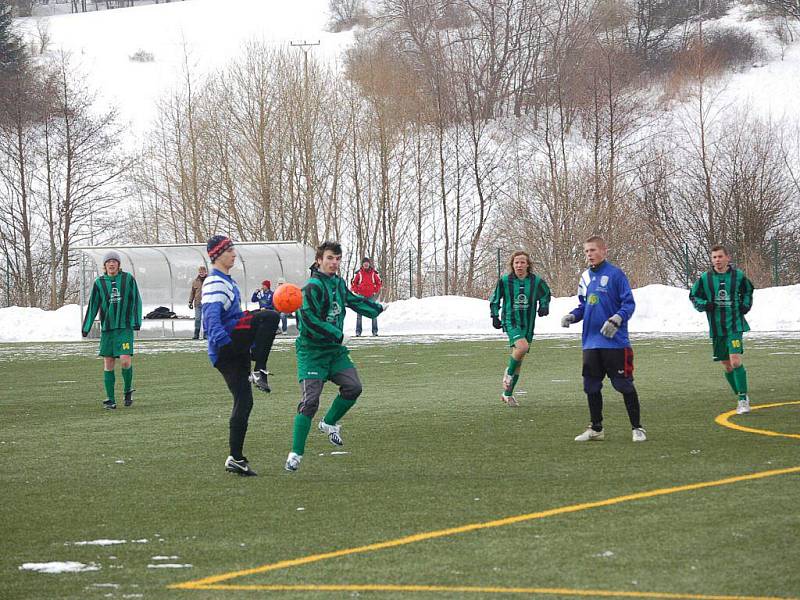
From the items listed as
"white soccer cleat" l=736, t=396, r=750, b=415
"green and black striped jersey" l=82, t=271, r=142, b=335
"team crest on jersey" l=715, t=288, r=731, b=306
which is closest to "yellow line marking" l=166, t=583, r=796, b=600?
"white soccer cleat" l=736, t=396, r=750, b=415

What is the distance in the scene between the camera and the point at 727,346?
13.5 metres

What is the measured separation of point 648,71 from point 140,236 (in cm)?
3669

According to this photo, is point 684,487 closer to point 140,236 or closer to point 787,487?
point 787,487

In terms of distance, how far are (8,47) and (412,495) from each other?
7460 centimetres

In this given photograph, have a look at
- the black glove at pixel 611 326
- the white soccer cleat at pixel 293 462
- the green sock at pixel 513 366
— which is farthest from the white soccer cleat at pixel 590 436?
the green sock at pixel 513 366

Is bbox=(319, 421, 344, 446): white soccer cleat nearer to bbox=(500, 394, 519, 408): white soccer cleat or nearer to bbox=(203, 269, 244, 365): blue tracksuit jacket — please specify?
bbox=(203, 269, 244, 365): blue tracksuit jacket

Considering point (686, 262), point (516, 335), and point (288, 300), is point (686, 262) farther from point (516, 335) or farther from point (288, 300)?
point (288, 300)

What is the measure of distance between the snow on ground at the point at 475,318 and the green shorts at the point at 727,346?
20771mm

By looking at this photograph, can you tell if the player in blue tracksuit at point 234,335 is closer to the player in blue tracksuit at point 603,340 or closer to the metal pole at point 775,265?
the player in blue tracksuit at point 603,340

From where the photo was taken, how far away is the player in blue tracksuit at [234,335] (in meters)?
9.32

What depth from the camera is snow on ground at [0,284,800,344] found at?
3600 centimetres

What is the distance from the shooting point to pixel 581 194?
163 feet

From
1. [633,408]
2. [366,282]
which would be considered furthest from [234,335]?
[366,282]

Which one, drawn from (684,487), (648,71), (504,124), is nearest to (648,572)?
(684,487)
